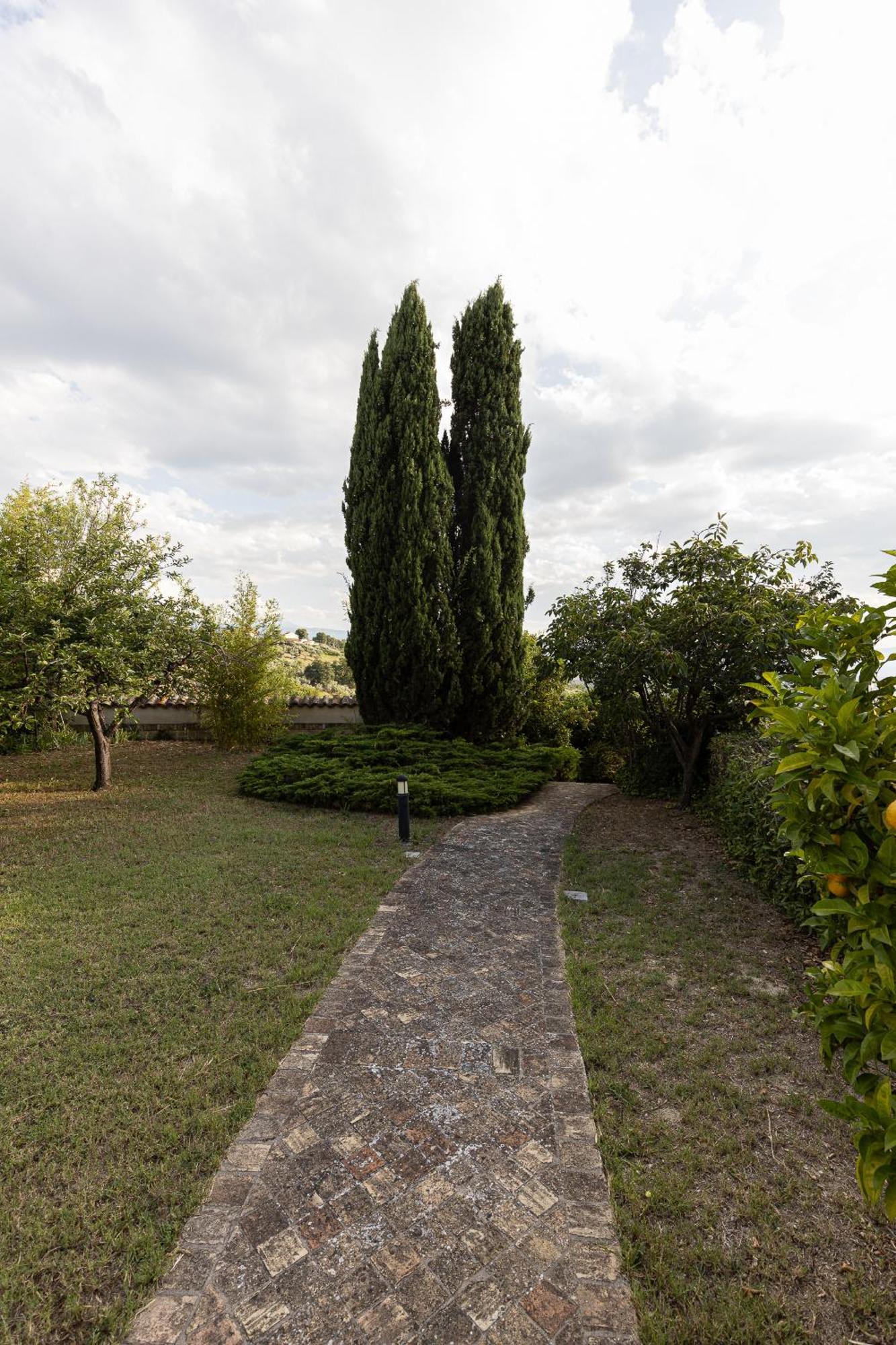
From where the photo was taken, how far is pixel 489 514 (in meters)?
10.6

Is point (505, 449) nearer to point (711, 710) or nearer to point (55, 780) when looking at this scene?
→ point (711, 710)

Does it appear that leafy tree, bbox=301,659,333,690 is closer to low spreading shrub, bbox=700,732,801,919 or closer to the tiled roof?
the tiled roof

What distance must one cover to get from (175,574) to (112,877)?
17.7 feet

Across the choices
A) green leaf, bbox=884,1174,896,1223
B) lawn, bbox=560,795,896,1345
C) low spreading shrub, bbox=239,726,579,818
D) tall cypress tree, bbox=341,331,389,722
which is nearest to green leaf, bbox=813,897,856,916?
green leaf, bbox=884,1174,896,1223

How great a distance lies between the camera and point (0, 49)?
433 cm

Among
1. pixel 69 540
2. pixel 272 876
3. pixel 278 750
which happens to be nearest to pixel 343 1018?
pixel 272 876

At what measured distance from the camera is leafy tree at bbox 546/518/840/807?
632 centimetres

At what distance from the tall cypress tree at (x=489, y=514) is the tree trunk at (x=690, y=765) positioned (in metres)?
4.01

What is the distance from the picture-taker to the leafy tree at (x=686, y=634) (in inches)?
249

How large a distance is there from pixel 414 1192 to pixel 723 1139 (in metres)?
1.28

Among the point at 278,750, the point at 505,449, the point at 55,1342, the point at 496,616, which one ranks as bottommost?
the point at 55,1342

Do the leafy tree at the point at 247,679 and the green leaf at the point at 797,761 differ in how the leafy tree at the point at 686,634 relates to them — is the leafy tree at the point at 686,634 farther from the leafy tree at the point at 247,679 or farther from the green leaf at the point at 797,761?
the leafy tree at the point at 247,679

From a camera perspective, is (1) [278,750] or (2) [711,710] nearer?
(2) [711,710]

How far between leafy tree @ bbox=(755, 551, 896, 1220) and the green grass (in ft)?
7.32
